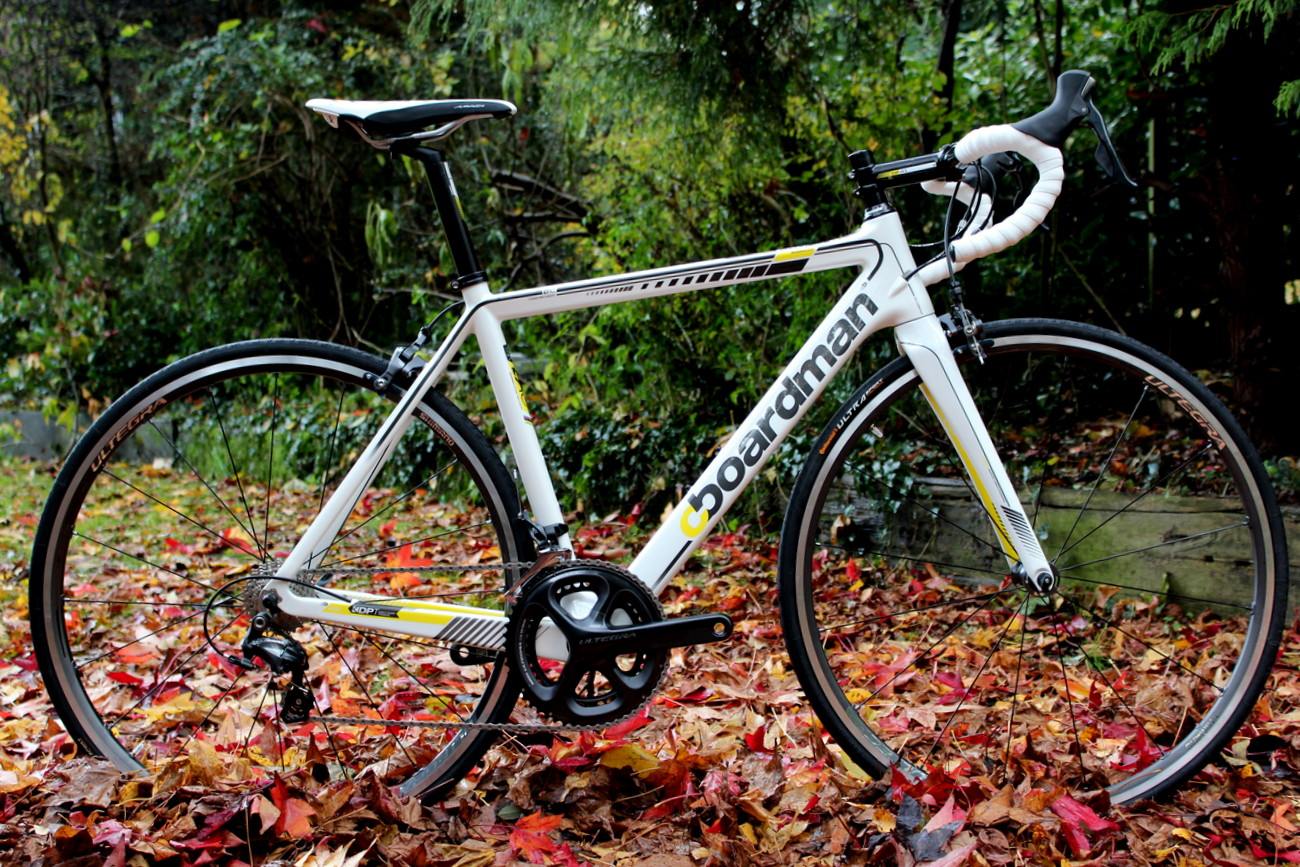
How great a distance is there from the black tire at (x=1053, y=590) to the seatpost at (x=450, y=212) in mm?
747

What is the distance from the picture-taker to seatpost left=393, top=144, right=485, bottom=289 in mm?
1681

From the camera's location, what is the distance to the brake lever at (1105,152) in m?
1.59

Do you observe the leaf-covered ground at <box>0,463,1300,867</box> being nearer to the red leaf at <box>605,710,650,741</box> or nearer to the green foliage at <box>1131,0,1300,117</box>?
the red leaf at <box>605,710,650,741</box>

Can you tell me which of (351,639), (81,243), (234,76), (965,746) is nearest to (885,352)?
(965,746)

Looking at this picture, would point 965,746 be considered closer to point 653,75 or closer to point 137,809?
point 137,809

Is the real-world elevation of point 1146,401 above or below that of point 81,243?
below

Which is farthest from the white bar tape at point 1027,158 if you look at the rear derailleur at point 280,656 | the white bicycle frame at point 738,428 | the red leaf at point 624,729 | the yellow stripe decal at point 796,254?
the rear derailleur at point 280,656

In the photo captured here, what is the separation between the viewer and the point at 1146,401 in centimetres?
330

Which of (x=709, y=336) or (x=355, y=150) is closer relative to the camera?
(x=709, y=336)

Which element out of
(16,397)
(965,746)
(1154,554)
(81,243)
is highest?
(81,243)

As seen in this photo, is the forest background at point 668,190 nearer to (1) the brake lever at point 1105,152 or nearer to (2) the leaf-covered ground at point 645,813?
(1) the brake lever at point 1105,152

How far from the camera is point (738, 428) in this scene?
173 cm

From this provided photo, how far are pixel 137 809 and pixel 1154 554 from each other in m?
2.53

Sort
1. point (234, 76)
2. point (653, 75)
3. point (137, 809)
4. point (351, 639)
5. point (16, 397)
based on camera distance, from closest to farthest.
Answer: point (137, 809) → point (351, 639) → point (653, 75) → point (234, 76) → point (16, 397)
